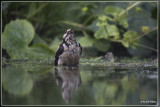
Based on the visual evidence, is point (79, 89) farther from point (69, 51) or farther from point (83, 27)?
point (83, 27)

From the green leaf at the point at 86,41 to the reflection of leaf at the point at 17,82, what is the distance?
2039 millimetres

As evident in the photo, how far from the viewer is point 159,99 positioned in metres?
2.31

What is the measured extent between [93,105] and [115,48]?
3586mm

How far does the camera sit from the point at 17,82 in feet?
8.94

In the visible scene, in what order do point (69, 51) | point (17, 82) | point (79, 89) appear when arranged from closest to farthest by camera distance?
point (79, 89), point (17, 82), point (69, 51)

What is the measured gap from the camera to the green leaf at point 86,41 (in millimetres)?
5117

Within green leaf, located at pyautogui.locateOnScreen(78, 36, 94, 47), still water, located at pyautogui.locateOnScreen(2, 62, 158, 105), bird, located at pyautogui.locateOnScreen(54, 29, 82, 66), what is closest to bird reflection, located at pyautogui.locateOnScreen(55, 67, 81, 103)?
still water, located at pyautogui.locateOnScreen(2, 62, 158, 105)

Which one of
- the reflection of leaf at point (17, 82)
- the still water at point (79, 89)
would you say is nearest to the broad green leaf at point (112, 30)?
the still water at point (79, 89)

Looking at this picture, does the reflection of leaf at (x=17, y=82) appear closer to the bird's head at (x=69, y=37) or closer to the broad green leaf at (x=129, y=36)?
the bird's head at (x=69, y=37)

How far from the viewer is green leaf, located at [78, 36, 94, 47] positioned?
5.12 metres

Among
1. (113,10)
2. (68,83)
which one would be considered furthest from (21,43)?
(68,83)

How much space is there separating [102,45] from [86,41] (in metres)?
0.34

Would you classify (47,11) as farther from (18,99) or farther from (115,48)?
(18,99)

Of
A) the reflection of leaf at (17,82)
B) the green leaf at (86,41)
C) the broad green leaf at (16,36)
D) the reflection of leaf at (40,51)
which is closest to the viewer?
the reflection of leaf at (17,82)
